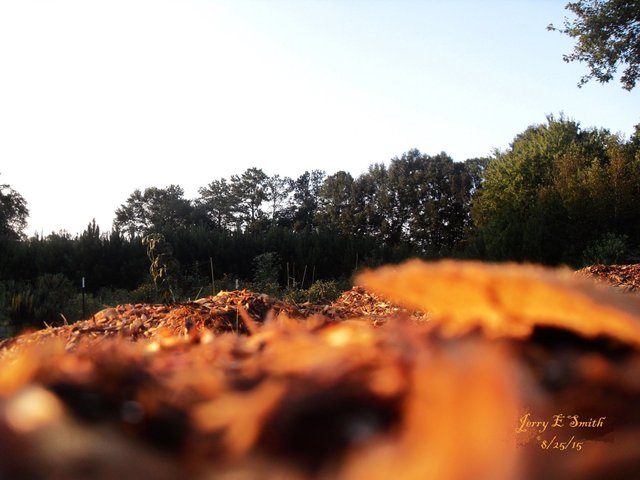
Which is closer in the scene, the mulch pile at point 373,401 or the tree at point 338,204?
the mulch pile at point 373,401

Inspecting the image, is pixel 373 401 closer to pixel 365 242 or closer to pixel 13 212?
pixel 365 242

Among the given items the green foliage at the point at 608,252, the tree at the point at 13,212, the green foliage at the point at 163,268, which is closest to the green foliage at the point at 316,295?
the green foliage at the point at 163,268

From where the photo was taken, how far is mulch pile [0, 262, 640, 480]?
0.51m

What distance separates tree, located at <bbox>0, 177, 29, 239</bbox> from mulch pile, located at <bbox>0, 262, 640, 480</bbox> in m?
39.7

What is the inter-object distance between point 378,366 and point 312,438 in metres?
0.11

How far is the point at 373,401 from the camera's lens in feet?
1.86

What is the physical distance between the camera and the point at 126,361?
683mm

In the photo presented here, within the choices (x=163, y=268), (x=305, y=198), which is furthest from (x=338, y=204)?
(x=163, y=268)

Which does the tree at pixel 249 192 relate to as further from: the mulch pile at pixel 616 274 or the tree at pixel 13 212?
the mulch pile at pixel 616 274

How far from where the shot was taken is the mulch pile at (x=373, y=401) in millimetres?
514

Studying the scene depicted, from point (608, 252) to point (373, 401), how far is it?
20623 mm

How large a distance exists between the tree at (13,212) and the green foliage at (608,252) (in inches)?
1256

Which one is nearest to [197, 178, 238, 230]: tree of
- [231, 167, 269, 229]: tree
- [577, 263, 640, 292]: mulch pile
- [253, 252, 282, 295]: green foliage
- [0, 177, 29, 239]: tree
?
[231, 167, 269, 229]: tree

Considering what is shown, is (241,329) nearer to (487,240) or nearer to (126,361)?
(126,361)
